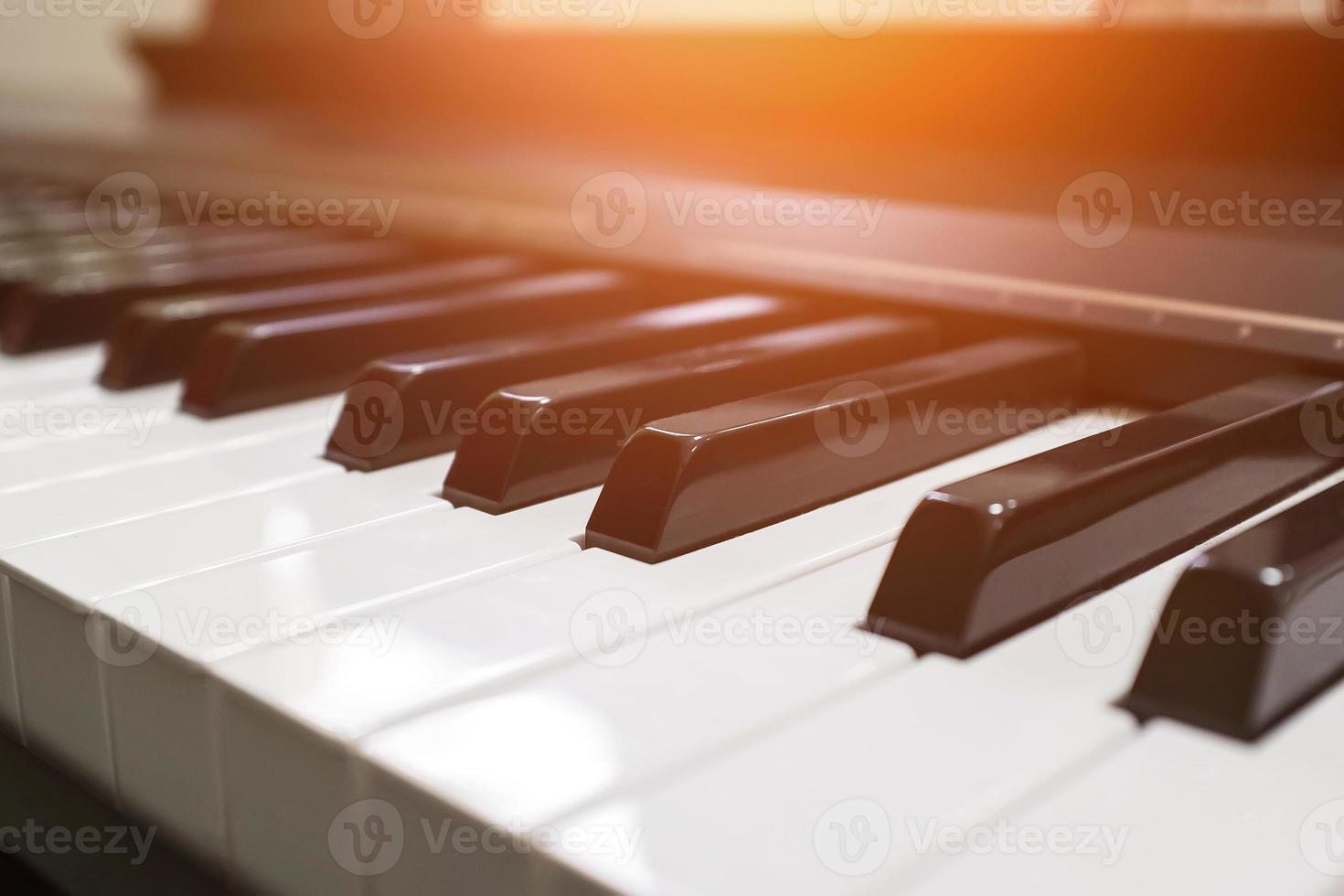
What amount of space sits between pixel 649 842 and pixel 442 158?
3.58 ft

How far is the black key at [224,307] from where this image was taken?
111 centimetres

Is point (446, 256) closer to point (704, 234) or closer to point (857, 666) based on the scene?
point (704, 234)

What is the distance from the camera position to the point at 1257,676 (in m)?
0.49

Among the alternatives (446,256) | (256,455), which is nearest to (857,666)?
(256,455)

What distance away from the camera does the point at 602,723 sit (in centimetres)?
52
